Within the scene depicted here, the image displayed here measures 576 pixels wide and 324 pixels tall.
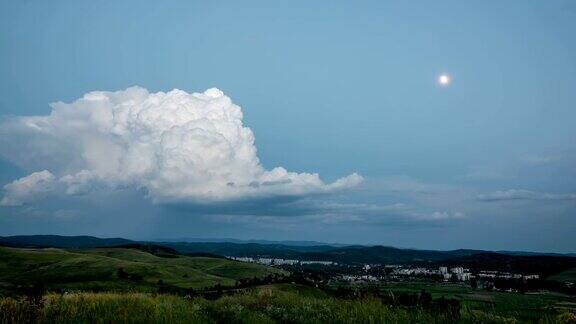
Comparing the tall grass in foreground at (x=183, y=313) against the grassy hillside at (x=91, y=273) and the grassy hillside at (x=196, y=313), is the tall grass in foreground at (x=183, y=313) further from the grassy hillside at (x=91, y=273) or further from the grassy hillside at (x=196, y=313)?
the grassy hillside at (x=91, y=273)

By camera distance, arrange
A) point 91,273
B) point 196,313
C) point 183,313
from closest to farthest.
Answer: point 183,313, point 196,313, point 91,273

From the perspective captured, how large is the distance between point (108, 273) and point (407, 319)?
175633mm

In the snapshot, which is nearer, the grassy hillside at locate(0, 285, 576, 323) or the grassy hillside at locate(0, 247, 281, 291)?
the grassy hillside at locate(0, 285, 576, 323)

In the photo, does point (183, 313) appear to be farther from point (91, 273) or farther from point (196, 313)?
point (91, 273)

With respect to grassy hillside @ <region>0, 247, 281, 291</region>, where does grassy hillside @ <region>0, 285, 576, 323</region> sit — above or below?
above

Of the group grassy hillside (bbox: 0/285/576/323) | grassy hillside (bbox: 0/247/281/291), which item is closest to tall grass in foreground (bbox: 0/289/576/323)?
grassy hillside (bbox: 0/285/576/323)

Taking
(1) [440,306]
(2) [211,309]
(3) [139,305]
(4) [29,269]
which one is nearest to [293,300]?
(2) [211,309]

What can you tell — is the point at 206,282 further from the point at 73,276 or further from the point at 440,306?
the point at 440,306

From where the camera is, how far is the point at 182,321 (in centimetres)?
1475

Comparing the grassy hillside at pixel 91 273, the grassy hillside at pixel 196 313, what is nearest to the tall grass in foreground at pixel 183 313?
the grassy hillside at pixel 196 313

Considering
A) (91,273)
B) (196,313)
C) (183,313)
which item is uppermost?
(183,313)

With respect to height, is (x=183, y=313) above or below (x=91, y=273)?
above

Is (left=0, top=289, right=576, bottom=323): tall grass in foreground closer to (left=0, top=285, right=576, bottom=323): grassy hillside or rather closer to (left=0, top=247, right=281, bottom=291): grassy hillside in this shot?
(left=0, top=285, right=576, bottom=323): grassy hillside

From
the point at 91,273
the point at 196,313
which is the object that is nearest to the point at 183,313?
the point at 196,313
